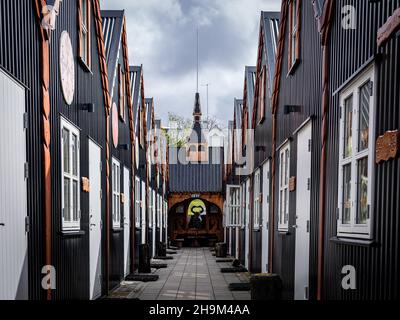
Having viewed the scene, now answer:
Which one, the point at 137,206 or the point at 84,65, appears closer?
the point at 84,65

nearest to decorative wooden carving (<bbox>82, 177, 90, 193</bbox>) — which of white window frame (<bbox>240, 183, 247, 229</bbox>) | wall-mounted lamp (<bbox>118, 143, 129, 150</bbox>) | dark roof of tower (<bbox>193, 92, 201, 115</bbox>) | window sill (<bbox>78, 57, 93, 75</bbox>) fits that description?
window sill (<bbox>78, 57, 93, 75</bbox>)

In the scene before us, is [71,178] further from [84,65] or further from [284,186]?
[284,186]

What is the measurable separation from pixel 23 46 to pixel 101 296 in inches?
228

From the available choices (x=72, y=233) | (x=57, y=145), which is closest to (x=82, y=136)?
(x=57, y=145)

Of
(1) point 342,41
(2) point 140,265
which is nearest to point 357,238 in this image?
(1) point 342,41

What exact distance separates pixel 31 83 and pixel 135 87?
11802 mm

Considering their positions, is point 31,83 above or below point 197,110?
below

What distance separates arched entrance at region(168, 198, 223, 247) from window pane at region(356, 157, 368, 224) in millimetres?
25013

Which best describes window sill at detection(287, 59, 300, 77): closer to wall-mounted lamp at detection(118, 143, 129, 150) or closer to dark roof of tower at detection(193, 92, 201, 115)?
wall-mounted lamp at detection(118, 143, 129, 150)

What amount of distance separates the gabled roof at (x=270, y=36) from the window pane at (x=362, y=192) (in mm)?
6654

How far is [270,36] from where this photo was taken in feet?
42.7

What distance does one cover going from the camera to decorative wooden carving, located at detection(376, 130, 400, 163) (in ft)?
12.3

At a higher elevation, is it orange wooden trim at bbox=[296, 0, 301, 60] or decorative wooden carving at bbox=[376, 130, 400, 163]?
orange wooden trim at bbox=[296, 0, 301, 60]
